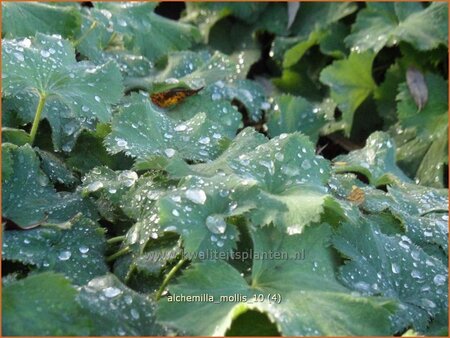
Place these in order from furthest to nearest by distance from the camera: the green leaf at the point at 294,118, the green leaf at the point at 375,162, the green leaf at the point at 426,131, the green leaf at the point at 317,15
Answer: the green leaf at the point at 317,15 → the green leaf at the point at 426,131 → the green leaf at the point at 294,118 → the green leaf at the point at 375,162

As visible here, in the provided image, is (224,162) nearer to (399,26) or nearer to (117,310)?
(117,310)

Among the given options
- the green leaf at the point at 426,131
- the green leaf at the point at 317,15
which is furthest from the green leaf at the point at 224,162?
the green leaf at the point at 317,15

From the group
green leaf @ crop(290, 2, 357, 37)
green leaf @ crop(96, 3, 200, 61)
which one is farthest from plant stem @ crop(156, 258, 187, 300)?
green leaf @ crop(290, 2, 357, 37)

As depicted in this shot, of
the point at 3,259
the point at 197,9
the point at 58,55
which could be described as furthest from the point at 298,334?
the point at 197,9

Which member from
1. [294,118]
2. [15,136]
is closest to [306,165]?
[15,136]

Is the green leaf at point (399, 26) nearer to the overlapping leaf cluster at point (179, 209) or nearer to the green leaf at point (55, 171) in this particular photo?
the overlapping leaf cluster at point (179, 209)

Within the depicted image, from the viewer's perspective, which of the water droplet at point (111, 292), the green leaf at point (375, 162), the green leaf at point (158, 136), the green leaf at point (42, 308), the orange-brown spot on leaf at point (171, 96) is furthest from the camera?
the orange-brown spot on leaf at point (171, 96)

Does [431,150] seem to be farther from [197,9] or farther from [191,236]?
[191,236]
